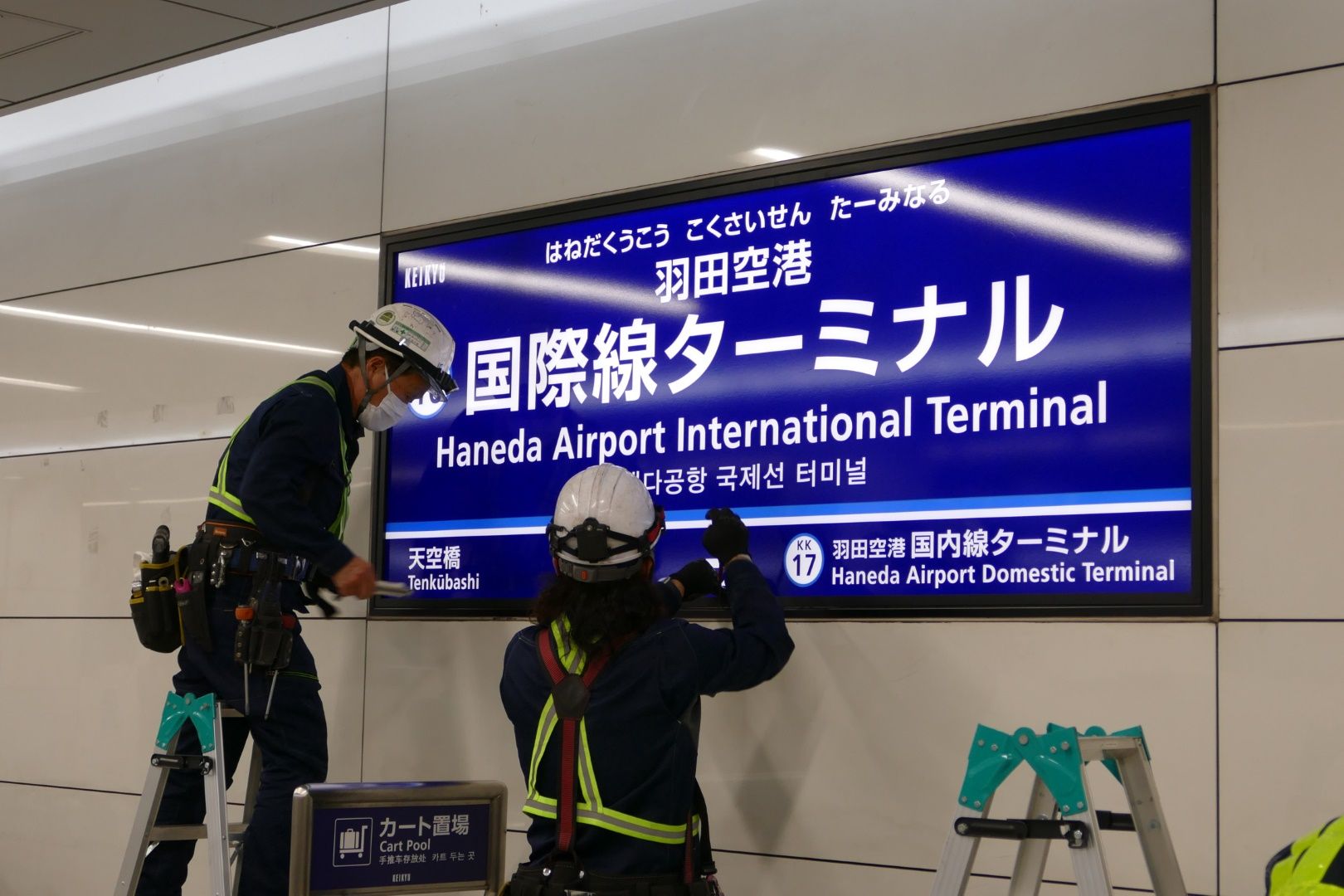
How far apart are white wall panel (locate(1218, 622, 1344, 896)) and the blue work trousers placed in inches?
79.5

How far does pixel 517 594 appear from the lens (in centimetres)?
378

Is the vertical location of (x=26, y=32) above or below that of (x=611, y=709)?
above

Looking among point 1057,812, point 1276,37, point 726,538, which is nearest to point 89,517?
point 726,538

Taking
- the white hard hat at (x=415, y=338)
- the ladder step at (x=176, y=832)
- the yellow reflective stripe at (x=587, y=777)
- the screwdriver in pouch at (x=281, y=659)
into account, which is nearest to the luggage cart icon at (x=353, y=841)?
the yellow reflective stripe at (x=587, y=777)

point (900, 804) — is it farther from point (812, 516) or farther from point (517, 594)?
point (517, 594)

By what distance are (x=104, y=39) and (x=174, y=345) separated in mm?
959

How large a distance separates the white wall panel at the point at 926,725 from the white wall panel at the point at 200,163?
1932 millimetres

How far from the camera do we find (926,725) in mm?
3170

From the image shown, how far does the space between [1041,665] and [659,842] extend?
3.09 ft

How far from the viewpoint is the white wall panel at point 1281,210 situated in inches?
111

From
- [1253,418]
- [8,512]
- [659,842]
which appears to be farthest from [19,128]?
[1253,418]

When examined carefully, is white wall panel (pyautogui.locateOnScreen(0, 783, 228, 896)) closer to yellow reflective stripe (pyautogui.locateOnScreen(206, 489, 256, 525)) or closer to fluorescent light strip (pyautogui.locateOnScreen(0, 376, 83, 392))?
fluorescent light strip (pyautogui.locateOnScreen(0, 376, 83, 392))

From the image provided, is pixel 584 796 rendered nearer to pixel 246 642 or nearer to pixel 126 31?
pixel 246 642

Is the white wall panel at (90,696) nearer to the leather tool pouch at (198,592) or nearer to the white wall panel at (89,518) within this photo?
the white wall panel at (89,518)
